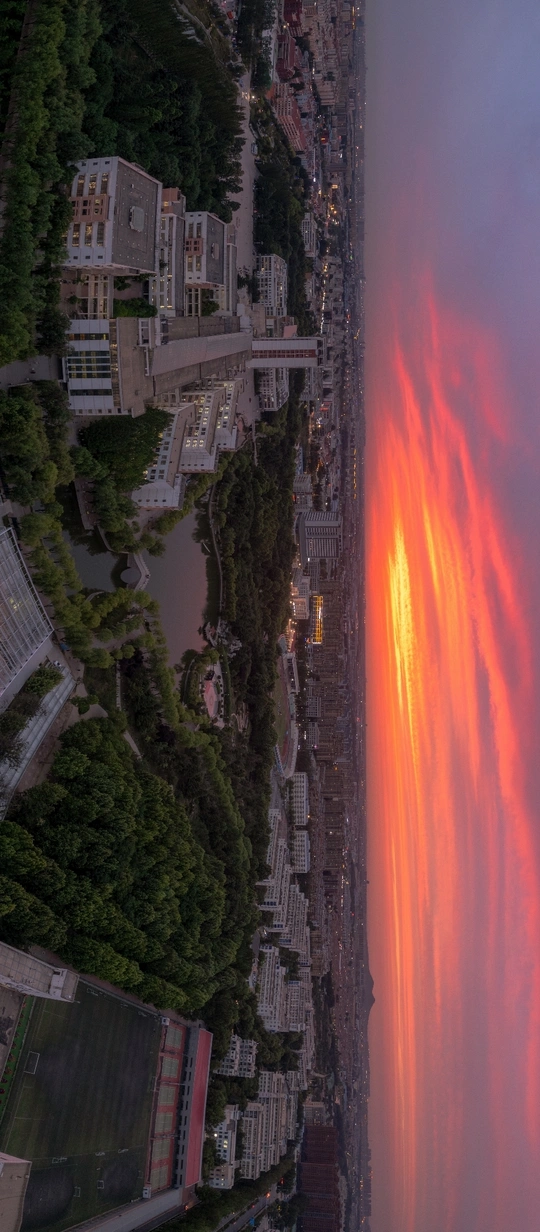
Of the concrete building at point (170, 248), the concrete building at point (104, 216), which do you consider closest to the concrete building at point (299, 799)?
the concrete building at point (170, 248)

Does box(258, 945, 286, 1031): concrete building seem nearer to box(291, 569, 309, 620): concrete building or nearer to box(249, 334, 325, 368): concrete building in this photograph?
box(291, 569, 309, 620): concrete building

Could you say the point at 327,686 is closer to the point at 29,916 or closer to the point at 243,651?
the point at 243,651

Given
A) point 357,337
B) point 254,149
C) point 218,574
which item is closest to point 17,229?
point 218,574

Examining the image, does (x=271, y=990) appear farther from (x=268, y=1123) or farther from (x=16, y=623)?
(x=16, y=623)

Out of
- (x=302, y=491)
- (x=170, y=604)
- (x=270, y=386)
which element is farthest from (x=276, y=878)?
(x=270, y=386)

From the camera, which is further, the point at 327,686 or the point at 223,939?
the point at 327,686

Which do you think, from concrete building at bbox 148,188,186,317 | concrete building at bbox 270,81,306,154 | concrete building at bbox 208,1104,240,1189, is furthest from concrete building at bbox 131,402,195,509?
concrete building at bbox 208,1104,240,1189

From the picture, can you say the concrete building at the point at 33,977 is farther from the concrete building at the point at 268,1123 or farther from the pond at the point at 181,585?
the concrete building at the point at 268,1123
